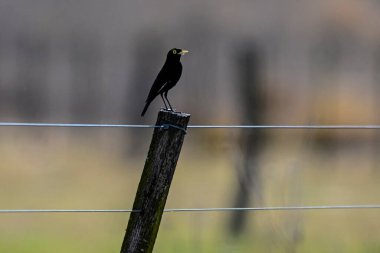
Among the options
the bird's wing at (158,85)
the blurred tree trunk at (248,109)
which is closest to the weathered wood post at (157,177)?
the bird's wing at (158,85)

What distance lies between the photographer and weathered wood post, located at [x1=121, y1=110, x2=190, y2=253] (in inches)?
43.4

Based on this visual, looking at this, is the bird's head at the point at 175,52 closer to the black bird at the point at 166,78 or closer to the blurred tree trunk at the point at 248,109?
the black bird at the point at 166,78

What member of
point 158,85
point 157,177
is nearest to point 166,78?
point 158,85

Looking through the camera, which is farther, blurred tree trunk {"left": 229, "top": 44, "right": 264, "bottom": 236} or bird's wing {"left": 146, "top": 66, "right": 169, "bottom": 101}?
blurred tree trunk {"left": 229, "top": 44, "right": 264, "bottom": 236}

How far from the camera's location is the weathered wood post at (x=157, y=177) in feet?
3.62

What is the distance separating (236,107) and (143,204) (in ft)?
5.06

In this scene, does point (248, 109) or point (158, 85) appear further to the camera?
point (248, 109)

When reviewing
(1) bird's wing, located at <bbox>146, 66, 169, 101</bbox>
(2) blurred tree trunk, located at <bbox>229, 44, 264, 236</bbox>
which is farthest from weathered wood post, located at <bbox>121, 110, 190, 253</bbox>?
(2) blurred tree trunk, located at <bbox>229, 44, 264, 236</bbox>

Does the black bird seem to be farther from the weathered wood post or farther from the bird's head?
the weathered wood post

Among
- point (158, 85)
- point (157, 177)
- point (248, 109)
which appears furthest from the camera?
point (248, 109)

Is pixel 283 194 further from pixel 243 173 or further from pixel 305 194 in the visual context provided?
pixel 243 173

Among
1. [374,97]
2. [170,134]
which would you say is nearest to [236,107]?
[374,97]

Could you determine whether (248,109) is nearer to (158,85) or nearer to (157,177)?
(158,85)

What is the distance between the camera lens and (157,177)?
1.11 m
